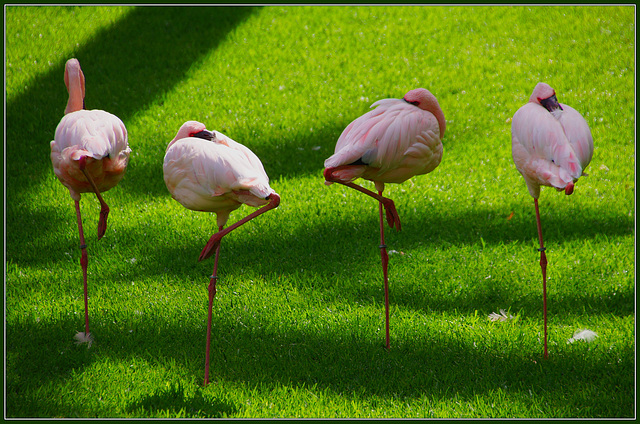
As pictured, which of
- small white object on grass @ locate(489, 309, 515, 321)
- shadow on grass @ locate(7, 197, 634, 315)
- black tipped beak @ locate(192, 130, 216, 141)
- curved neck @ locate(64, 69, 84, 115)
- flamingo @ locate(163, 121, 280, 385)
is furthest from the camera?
shadow on grass @ locate(7, 197, 634, 315)

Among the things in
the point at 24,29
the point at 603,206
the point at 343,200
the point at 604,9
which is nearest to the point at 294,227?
the point at 343,200

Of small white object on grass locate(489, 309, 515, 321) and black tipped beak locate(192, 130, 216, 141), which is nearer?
black tipped beak locate(192, 130, 216, 141)

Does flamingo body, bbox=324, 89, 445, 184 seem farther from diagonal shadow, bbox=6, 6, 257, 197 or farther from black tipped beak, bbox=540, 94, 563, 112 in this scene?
diagonal shadow, bbox=6, 6, 257, 197

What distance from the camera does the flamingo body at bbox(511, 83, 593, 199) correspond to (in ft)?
10.7

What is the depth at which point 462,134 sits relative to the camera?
6867 millimetres

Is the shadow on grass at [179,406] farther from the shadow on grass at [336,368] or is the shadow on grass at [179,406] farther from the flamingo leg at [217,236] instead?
the flamingo leg at [217,236]

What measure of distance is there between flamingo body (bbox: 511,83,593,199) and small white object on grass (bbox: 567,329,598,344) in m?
1.21

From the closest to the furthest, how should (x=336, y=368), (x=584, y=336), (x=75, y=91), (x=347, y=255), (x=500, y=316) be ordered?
(x=336, y=368) < (x=75, y=91) < (x=584, y=336) < (x=500, y=316) < (x=347, y=255)

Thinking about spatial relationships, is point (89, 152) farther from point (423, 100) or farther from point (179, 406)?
point (423, 100)

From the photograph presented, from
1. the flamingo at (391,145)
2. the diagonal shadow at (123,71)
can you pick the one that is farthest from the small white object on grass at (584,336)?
the diagonal shadow at (123,71)

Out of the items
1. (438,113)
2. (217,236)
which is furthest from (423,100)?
(217,236)

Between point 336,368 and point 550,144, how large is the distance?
1897 mm

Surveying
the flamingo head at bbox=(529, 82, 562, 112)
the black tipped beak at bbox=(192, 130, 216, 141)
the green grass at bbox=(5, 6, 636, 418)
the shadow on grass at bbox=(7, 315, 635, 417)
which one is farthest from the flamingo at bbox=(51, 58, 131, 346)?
the flamingo head at bbox=(529, 82, 562, 112)

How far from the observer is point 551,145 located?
11.1ft
